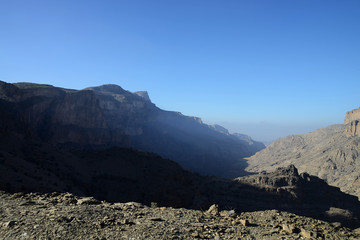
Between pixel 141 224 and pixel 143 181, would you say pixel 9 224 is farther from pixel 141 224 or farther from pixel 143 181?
pixel 143 181

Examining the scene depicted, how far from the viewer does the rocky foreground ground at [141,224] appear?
23.9 feet

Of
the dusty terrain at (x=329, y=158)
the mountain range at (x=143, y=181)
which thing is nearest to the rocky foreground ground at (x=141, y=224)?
the mountain range at (x=143, y=181)

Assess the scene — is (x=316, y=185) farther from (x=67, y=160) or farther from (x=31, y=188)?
(x=31, y=188)

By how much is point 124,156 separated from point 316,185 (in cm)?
2894

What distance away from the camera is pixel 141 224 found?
8234mm

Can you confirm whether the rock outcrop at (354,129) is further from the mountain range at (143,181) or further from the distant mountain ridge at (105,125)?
the mountain range at (143,181)

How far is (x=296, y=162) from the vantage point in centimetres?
9325

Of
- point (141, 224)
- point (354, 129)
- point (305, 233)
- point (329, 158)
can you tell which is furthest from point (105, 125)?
point (305, 233)

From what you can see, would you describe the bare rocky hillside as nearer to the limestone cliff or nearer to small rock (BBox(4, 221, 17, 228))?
the limestone cliff

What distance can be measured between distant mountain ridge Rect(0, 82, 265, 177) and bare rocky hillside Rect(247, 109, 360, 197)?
20382 mm

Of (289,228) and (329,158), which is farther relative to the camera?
(329,158)

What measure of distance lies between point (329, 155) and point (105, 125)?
78121mm

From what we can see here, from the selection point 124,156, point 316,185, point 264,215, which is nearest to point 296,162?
point 316,185

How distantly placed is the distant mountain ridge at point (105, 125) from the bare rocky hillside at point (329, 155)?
802 inches
